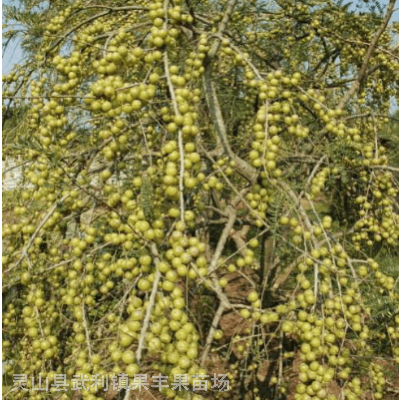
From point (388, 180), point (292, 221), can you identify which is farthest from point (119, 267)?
point (388, 180)

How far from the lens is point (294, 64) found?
3.25 metres

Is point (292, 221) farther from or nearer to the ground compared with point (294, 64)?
nearer to the ground

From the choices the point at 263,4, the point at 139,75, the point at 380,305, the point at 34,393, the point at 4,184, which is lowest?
the point at 34,393

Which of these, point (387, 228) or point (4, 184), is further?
point (4, 184)

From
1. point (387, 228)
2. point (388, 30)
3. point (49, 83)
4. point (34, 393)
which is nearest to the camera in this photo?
point (34, 393)

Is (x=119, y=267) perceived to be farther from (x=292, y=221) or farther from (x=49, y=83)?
(x=49, y=83)

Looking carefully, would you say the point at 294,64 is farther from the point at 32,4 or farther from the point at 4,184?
the point at 4,184

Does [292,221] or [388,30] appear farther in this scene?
[388,30]

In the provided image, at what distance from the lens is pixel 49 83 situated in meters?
2.65

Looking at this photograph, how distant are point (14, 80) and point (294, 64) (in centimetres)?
217

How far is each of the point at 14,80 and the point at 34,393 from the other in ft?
7.00

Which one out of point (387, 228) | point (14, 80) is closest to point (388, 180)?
point (387, 228)

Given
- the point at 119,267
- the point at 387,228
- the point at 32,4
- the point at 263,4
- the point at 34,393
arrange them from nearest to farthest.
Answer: the point at 119,267 → the point at 34,393 → the point at 387,228 → the point at 263,4 → the point at 32,4

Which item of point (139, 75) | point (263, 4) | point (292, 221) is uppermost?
point (263, 4)
